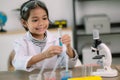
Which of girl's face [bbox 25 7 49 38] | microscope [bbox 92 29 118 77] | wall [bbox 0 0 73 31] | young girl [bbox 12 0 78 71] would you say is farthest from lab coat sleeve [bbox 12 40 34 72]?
wall [bbox 0 0 73 31]

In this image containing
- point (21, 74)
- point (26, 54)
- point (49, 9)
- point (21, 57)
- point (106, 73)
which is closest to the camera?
point (106, 73)

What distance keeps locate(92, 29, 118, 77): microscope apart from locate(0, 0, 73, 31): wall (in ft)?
6.75

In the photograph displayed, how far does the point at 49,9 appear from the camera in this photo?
331 cm

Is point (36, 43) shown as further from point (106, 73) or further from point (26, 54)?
point (106, 73)

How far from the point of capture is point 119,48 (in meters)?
3.45

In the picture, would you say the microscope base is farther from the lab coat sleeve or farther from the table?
the lab coat sleeve

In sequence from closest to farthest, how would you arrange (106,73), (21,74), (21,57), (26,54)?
1. (106,73)
2. (21,74)
3. (21,57)
4. (26,54)

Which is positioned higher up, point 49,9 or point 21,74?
point 49,9

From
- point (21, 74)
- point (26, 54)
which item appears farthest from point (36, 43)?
point (21, 74)

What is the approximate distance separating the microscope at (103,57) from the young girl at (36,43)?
0.51 ft

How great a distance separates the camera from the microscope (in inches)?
50.1

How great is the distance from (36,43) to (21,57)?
0.18m

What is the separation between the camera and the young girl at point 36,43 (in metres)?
1.38

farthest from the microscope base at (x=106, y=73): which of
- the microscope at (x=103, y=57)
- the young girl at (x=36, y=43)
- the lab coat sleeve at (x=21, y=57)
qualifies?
the lab coat sleeve at (x=21, y=57)
